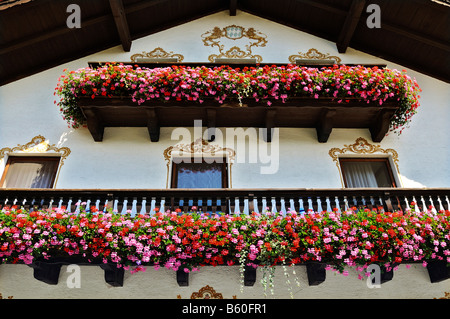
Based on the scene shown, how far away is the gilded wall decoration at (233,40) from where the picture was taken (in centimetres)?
1268

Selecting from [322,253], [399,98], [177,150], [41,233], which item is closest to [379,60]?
[399,98]

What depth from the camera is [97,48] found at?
12.6 metres

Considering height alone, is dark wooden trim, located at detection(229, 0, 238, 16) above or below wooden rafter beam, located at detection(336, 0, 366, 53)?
above

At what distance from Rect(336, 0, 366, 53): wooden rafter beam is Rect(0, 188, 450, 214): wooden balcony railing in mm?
5370

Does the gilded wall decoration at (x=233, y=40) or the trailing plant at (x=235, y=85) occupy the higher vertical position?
the gilded wall decoration at (x=233, y=40)

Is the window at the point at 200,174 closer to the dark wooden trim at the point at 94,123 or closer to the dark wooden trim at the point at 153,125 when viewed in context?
the dark wooden trim at the point at 153,125

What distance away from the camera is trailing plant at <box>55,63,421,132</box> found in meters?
10.1

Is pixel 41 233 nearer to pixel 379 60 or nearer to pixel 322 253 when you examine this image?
pixel 322 253

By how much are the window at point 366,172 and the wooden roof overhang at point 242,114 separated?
63 centimetres

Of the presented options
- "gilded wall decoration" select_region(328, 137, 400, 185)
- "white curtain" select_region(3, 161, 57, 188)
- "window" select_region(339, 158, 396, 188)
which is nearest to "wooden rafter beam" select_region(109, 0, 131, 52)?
"white curtain" select_region(3, 161, 57, 188)

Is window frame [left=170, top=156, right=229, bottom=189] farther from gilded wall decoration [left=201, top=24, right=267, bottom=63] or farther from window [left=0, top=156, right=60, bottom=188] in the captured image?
gilded wall decoration [left=201, top=24, right=267, bottom=63]

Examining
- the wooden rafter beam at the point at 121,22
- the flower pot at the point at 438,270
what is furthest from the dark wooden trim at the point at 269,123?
the wooden rafter beam at the point at 121,22

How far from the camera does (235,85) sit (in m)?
10.2

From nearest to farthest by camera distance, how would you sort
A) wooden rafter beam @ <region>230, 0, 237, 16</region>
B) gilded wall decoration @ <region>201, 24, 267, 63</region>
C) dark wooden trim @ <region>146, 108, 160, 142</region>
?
dark wooden trim @ <region>146, 108, 160, 142</region>, gilded wall decoration @ <region>201, 24, 267, 63</region>, wooden rafter beam @ <region>230, 0, 237, 16</region>
